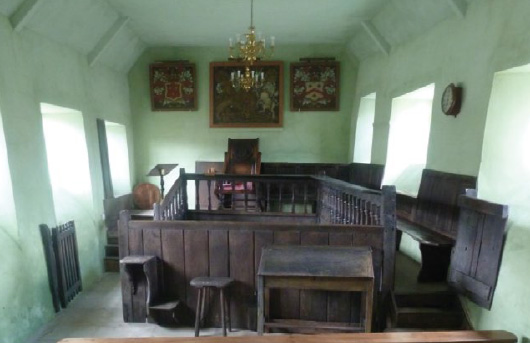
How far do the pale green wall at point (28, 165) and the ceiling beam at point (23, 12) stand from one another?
8cm

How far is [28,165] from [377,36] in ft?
17.3

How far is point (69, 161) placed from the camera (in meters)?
4.62

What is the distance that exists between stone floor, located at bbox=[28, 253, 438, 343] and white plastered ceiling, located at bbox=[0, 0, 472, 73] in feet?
9.52

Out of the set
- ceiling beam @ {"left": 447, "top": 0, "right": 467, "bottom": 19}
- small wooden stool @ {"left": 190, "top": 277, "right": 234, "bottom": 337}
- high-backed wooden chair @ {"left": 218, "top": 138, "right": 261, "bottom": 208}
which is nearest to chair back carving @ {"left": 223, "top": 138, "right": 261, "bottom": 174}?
high-backed wooden chair @ {"left": 218, "top": 138, "right": 261, "bottom": 208}

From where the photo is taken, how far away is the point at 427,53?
389 cm

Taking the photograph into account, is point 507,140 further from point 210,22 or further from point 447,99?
point 210,22

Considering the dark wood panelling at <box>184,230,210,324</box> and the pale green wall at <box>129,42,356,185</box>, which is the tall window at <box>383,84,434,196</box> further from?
the dark wood panelling at <box>184,230,210,324</box>

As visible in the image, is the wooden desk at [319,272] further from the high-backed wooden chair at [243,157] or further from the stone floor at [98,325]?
the high-backed wooden chair at [243,157]

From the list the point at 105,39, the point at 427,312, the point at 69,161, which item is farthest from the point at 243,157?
the point at 427,312

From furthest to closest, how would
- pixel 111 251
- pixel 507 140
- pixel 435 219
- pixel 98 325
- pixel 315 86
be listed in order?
pixel 315 86 < pixel 111 251 < pixel 435 219 < pixel 98 325 < pixel 507 140

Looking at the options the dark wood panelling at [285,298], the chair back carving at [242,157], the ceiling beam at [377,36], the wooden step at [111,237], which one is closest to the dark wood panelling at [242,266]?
the dark wood panelling at [285,298]

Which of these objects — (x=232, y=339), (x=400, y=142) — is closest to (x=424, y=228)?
(x=400, y=142)

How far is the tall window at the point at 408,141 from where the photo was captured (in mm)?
4727

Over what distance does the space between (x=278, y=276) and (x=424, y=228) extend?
2197 millimetres
